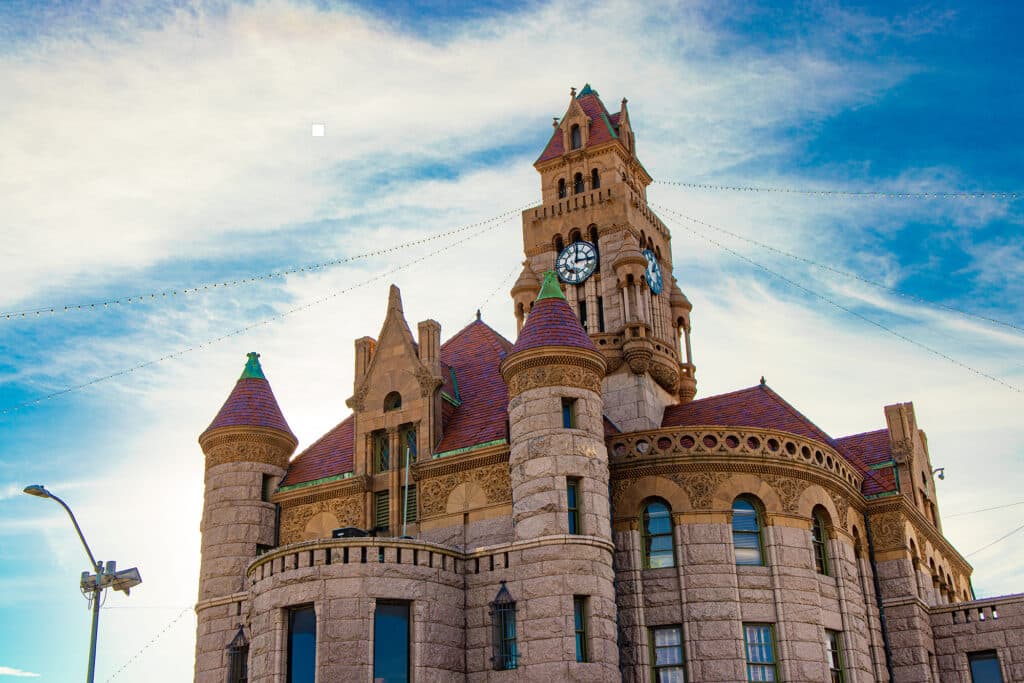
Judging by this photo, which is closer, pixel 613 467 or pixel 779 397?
pixel 613 467

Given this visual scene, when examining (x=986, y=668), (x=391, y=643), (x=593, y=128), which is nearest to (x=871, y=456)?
(x=986, y=668)

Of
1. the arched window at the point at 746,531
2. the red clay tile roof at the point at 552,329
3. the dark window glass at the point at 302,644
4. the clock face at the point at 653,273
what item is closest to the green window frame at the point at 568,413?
the red clay tile roof at the point at 552,329

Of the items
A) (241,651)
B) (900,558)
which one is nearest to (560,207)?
(900,558)

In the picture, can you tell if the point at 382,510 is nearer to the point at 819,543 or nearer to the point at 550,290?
the point at 550,290

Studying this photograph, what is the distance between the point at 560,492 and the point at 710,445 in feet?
20.2

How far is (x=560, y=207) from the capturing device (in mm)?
50281

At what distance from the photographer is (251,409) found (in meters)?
41.4

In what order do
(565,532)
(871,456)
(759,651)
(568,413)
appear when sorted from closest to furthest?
(565,532), (759,651), (568,413), (871,456)

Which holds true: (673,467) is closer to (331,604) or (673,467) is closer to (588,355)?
(588,355)

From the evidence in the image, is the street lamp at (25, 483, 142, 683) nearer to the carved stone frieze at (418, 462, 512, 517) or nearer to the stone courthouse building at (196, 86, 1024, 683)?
the stone courthouse building at (196, 86, 1024, 683)

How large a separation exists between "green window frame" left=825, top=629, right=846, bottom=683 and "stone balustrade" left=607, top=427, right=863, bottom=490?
17.6 feet

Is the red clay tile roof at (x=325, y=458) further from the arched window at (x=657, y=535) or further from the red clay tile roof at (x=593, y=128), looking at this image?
the red clay tile roof at (x=593, y=128)

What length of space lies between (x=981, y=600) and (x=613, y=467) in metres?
14.5

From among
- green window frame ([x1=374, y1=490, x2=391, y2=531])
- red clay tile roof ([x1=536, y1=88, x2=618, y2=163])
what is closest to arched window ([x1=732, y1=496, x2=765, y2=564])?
green window frame ([x1=374, y1=490, x2=391, y2=531])
